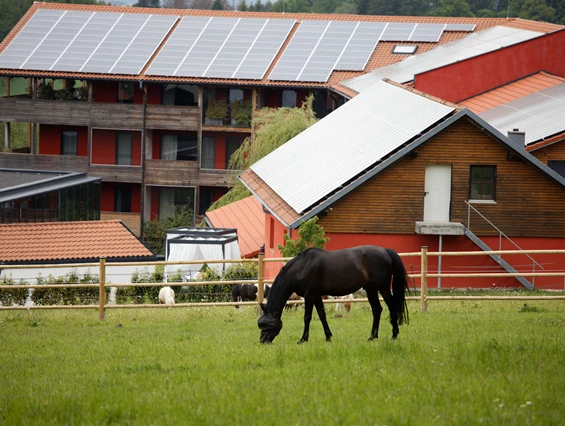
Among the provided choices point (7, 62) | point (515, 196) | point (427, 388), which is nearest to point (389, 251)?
point (427, 388)

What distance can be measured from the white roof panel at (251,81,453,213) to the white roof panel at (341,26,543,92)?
9813 mm

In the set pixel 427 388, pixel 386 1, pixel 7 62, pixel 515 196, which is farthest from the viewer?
pixel 386 1

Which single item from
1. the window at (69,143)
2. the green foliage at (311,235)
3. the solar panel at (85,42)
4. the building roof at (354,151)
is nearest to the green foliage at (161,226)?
the window at (69,143)

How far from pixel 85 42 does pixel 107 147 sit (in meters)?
6.49

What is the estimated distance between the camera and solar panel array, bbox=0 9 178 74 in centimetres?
5328

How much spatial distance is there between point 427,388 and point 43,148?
1987 inches

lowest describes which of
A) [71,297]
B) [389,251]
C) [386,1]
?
[71,297]

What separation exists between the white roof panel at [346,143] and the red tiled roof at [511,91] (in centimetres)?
487

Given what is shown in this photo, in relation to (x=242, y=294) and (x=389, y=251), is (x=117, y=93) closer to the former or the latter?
(x=242, y=294)

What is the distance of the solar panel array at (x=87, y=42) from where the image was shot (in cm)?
5328

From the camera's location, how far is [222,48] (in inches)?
2157

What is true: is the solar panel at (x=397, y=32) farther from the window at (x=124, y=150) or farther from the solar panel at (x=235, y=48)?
the window at (x=124, y=150)

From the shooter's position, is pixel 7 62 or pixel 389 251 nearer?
pixel 389 251

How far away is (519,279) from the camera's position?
95.6 ft
